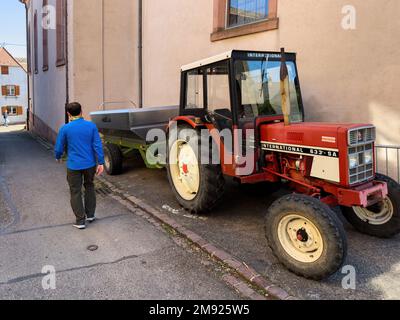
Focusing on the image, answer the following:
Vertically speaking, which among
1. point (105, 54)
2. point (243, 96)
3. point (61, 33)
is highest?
point (61, 33)

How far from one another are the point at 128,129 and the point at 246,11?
330 centimetres

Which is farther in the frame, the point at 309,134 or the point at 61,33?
the point at 61,33

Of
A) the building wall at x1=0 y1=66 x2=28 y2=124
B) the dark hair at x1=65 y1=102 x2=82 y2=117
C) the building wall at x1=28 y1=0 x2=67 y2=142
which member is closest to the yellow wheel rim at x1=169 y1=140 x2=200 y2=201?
the dark hair at x1=65 y1=102 x2=82 y2=117

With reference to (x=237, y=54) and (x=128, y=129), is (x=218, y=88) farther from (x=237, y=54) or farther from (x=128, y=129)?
(x=128, y=129)

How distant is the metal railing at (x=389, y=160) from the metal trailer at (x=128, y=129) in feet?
Answer: 10.9

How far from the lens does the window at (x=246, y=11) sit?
7.04 meters

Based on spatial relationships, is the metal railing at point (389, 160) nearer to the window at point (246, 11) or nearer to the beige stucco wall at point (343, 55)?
the beige stucco wall at point (343, 55)

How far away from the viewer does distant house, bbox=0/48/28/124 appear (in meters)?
45.4

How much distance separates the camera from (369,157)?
155 inches

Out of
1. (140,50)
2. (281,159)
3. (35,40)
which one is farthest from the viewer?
(35,40)

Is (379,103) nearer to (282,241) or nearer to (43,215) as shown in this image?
(282,241)

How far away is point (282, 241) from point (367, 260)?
37.2 inches

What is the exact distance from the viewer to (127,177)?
24.8 ft

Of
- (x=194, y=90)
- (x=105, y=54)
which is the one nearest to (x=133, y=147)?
(x=194, y=90)
